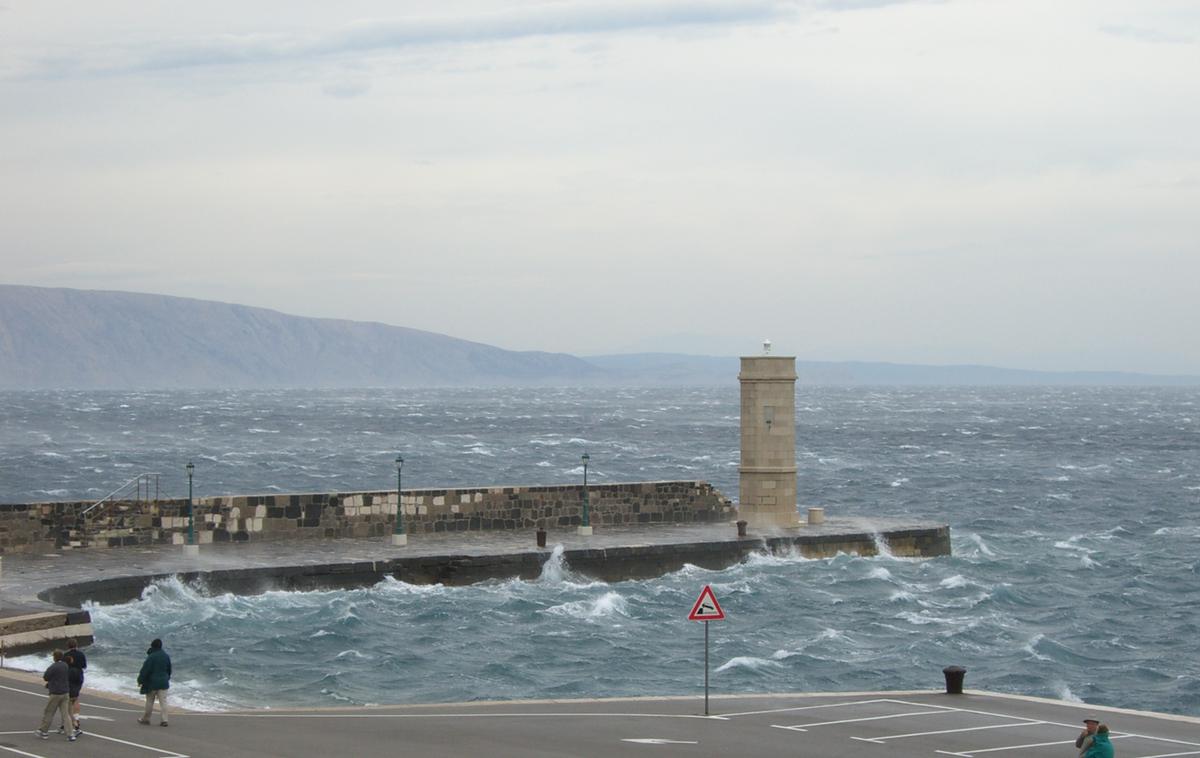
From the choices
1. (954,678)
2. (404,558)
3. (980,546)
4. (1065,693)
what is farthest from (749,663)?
(980,546)

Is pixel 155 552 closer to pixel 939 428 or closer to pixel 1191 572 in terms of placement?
pixel 1191 572

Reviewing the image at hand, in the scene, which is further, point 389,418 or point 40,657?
point 389,418

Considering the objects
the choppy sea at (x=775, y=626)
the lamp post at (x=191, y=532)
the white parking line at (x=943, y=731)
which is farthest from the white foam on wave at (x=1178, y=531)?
the white parking line at (x=943, y=731)

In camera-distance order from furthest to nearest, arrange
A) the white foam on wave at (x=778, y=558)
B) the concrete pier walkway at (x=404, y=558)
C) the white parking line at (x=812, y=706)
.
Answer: the white foam on wave at (x=778, y=558) < the concrete pier walkway at (x=404, y=558) < the white parking line at (x=812, y=706)

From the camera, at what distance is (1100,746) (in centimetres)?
1627

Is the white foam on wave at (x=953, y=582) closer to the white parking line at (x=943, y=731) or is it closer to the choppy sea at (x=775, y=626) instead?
the choppy sea at (x=775, y=626)

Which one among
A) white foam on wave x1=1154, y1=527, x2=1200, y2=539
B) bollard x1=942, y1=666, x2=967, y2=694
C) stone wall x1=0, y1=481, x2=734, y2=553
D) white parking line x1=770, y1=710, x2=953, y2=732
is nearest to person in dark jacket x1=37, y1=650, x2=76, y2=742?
white parking line x1=770, y1=710, x2=953, y2=732

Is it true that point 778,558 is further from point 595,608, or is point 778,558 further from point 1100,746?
point 1100,746

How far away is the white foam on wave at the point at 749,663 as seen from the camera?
3041cm

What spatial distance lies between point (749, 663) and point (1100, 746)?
1473 centimetres

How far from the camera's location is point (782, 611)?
35812mm

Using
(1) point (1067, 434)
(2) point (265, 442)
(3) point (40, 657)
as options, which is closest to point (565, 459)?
(2) point (265, 442)

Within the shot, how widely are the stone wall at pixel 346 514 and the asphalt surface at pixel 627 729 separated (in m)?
12.5

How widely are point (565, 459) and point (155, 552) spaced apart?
69.4m
